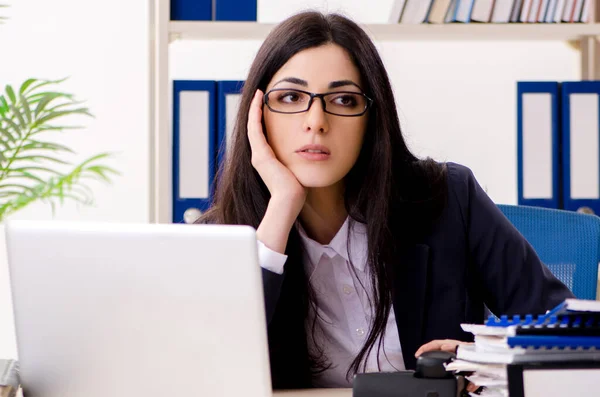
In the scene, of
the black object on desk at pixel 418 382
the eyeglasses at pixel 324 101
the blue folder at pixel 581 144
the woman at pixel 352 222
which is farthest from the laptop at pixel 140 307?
the blue folder at pixel 581 144

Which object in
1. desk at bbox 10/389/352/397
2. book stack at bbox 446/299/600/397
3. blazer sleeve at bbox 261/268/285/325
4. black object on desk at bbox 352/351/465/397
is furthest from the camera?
blazer sleeve at bbox 261/268/285/325

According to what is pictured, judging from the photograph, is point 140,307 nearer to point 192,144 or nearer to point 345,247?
point 345,247

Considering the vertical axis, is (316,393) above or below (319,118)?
below

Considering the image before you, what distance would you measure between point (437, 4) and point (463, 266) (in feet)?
3.41

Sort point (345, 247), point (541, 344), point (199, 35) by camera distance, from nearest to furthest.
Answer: point (541, 344)
point (345, 247)
point (199, 35)

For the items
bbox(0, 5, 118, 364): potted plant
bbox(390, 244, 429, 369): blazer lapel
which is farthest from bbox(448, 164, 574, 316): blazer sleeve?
bbox(0, 5, 118, 364): potted plant

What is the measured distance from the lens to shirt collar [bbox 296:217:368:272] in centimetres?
148

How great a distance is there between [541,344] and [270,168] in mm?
822

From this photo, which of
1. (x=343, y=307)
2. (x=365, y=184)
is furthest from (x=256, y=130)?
(x=343, y=307)

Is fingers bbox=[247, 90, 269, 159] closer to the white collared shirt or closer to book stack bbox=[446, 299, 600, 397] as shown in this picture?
the white collared shirt

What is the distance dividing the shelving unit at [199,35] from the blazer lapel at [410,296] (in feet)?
3.07

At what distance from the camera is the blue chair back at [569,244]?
61.1 inches

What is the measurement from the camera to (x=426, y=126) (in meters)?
2.88

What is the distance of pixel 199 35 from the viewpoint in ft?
7.50
